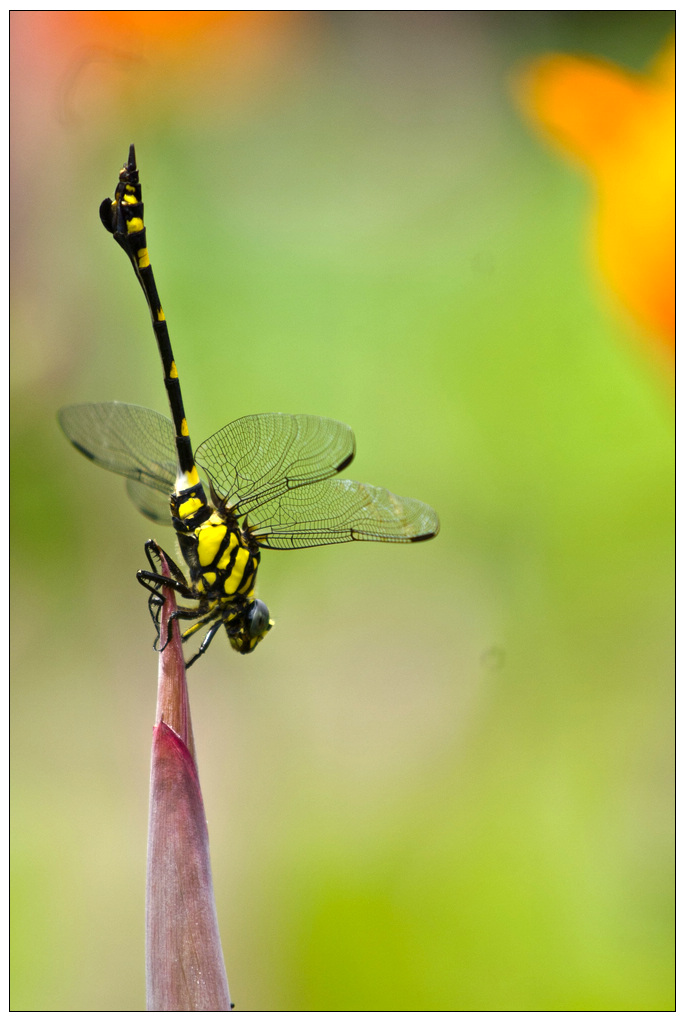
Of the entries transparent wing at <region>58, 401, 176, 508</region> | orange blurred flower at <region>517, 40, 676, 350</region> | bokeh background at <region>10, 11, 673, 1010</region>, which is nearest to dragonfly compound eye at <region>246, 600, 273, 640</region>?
transparent wing at <region>58, 401, 176, 508</region>

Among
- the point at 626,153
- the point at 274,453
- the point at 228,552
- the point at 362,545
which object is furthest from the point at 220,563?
the point at 626,153

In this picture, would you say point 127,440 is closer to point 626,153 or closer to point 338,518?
point 338,518

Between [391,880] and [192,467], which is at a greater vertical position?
[192,467]

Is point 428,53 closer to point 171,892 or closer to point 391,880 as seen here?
point 391,880

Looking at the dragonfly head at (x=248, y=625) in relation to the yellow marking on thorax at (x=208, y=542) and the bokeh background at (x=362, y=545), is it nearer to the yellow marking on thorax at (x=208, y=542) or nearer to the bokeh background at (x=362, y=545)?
the yellow marking on thorax at (x=208, y=542)

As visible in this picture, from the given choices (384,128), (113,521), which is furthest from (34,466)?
(384,128)

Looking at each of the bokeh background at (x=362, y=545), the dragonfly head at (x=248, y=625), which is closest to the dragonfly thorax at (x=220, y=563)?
the dragonfly head at (x=248, y=625)

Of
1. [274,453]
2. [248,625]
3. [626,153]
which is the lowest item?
[248,625]

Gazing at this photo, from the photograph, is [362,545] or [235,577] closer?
[235,577]
